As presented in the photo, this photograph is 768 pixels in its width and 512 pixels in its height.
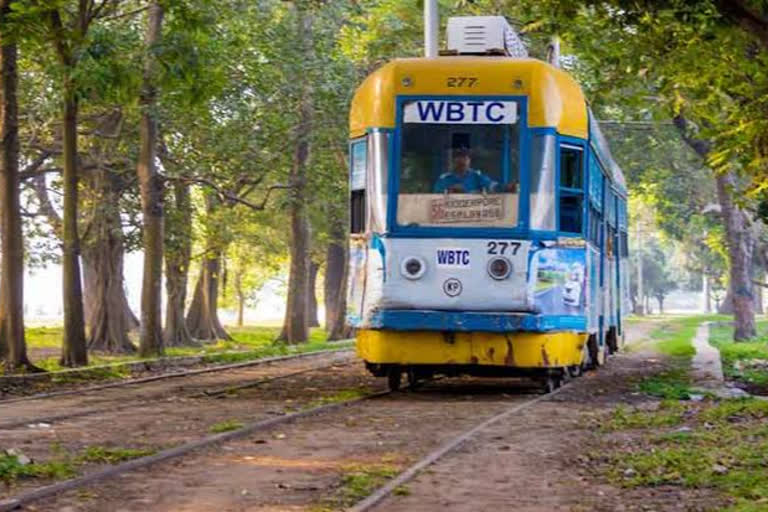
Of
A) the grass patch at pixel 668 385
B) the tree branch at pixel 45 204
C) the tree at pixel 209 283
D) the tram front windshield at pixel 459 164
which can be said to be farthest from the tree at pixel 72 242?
the tree at pixel 209 283

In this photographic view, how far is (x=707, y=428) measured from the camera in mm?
13336

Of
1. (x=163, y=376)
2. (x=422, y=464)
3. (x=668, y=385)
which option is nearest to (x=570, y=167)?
(x=668, y=385)

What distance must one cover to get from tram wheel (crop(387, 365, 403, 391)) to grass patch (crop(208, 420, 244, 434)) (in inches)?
178

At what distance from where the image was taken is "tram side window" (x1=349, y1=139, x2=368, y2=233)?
55.9ft

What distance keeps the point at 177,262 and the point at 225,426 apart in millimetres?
25844

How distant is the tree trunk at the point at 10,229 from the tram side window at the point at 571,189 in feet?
28.7

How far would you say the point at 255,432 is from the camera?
12875mm

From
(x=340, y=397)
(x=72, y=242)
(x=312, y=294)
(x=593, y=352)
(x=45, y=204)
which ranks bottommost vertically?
(x=340, y=397)

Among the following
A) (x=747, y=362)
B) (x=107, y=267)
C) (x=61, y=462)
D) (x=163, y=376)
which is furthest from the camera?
(x=107, y=267)

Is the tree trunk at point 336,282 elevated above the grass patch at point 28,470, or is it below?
above

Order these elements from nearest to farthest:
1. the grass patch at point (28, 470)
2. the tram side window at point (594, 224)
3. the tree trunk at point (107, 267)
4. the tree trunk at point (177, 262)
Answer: the grass patch at point (28, 470) → the tram side window at point (594, 224) → the tree trunk at point (107, 267) → the tree trunk at point (177, 262)

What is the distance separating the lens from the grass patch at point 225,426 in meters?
12.9

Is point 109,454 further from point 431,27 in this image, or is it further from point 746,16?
point 431,27

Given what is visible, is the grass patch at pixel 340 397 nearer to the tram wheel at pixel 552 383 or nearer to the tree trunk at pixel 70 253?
the tram wheel at pixel 552 383
